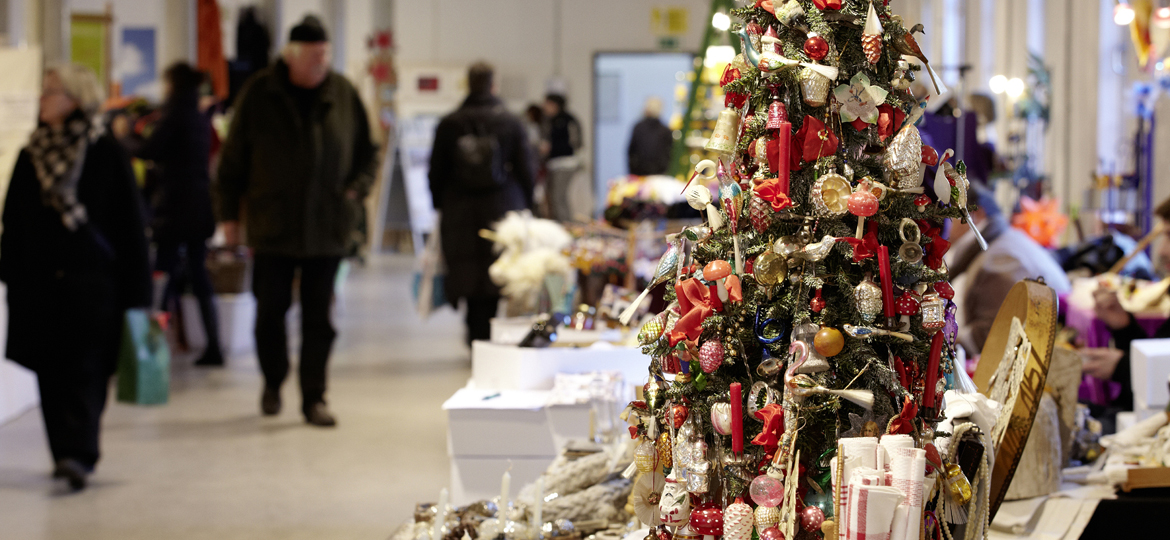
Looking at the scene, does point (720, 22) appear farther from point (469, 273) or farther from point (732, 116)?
point (732, 116)

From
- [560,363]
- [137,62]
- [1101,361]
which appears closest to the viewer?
[560,363]

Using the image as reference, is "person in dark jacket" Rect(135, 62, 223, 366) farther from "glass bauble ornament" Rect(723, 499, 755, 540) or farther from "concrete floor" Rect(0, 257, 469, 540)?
"glass bauble ornament" Rect(723, 499, 755, 540)

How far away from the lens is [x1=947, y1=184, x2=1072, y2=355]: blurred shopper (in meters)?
4.41

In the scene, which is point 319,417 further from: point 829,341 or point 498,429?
point 829,341

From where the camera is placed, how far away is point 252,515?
12.0ft

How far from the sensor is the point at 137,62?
13469 mm

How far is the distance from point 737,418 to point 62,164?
285 cm

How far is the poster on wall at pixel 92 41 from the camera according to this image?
1003 cm

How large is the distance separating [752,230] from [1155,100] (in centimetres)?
495

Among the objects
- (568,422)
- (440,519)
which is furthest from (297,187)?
(440,519)

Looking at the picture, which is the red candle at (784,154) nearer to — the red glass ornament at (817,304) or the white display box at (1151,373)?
the red glass ornament at (817,304)

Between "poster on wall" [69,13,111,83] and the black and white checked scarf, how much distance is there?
253 inches

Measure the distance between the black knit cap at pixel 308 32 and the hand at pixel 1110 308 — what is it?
3.27 m

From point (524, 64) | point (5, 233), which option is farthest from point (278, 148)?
point (524, 64)
